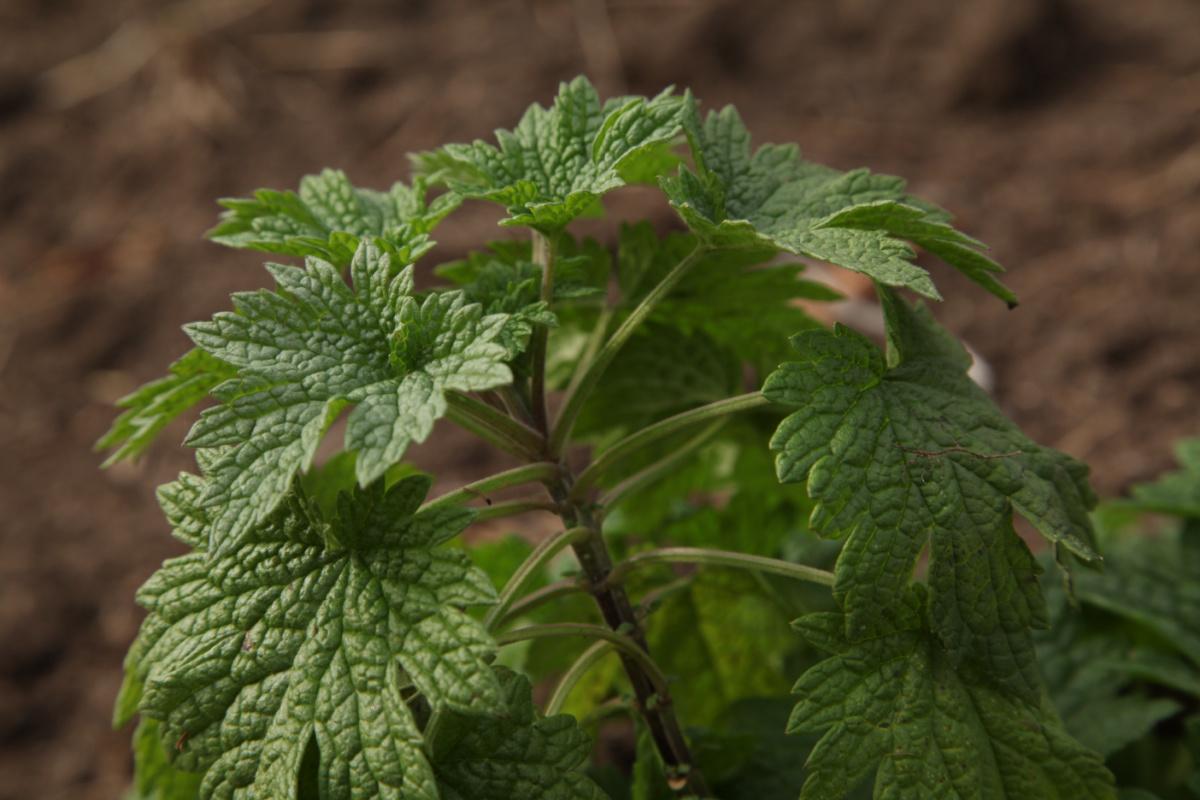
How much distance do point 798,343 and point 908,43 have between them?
365cm

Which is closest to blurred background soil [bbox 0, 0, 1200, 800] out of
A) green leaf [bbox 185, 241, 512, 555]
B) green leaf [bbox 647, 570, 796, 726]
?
green leaf [bbox 647, 570, 796, 726]

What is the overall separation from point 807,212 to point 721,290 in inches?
10.5

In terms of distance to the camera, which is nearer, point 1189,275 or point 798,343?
point 798,343

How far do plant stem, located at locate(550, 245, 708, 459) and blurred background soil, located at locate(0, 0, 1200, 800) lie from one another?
6.31 feet

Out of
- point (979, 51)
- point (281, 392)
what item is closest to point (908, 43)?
point (979, 51)

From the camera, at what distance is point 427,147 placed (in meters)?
4.03

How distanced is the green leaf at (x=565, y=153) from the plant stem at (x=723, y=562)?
0.46 meters

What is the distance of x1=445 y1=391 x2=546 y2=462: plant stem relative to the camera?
1.12 meters

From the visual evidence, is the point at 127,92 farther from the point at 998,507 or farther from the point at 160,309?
the point at 998,507

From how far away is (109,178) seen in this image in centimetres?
416

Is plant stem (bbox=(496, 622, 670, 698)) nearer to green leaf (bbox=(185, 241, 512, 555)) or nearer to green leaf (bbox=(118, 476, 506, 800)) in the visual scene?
green leaf (bbox=(118, 476, 506, 800))

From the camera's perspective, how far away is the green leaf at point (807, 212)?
3.38ft

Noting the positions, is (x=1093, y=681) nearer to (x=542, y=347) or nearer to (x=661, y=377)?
(x=661, y=377)

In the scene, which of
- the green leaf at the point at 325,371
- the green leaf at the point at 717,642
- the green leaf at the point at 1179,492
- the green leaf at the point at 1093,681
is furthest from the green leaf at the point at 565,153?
the green leaf at the point at 1179,492
